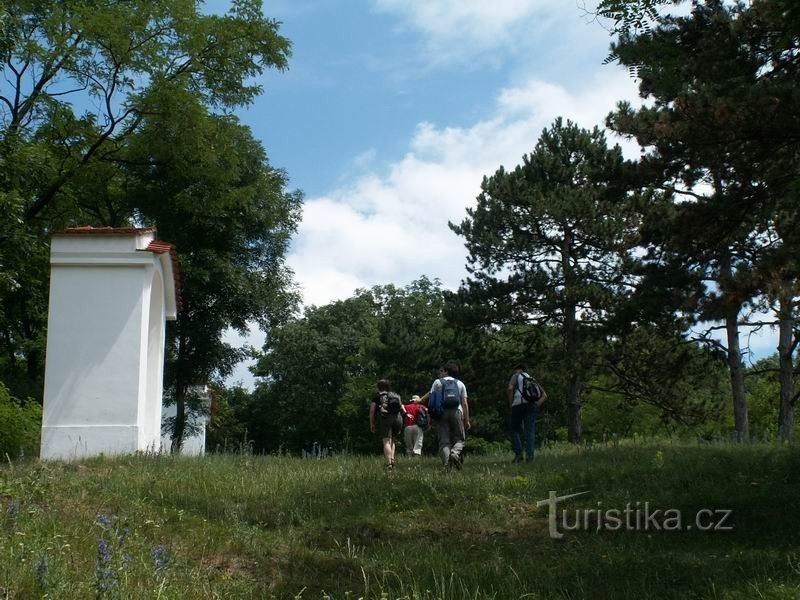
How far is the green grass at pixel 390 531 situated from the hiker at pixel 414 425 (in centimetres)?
360

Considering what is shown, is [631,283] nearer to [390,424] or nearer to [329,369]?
[390,424]

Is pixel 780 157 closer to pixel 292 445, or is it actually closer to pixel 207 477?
pixel 207 477

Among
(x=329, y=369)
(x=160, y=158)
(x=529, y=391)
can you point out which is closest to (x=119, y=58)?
(x=160, y=158)

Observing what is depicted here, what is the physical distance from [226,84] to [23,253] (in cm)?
814

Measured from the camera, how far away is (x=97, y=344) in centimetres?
1788

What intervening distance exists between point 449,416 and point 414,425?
4.09m

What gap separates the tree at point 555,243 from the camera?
34562 millimetres

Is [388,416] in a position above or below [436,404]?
below

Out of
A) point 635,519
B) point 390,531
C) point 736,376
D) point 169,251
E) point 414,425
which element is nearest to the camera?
point 390,531

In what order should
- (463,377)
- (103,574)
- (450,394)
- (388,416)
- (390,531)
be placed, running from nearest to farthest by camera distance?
(103,574) < (390,531) < (450,394) < (388,416) < (463,377)

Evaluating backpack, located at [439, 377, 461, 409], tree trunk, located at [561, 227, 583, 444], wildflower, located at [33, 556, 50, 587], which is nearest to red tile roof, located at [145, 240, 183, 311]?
backpack, located at [439, 377, 461, 409]

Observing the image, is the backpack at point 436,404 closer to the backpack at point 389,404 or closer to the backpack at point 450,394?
the backpack at point 450,394

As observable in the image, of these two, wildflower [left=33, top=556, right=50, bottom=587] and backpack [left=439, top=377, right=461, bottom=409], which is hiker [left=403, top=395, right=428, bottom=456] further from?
wildflower [left=33, top=556, right=50, bottom=587]

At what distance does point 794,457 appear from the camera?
1317cm
